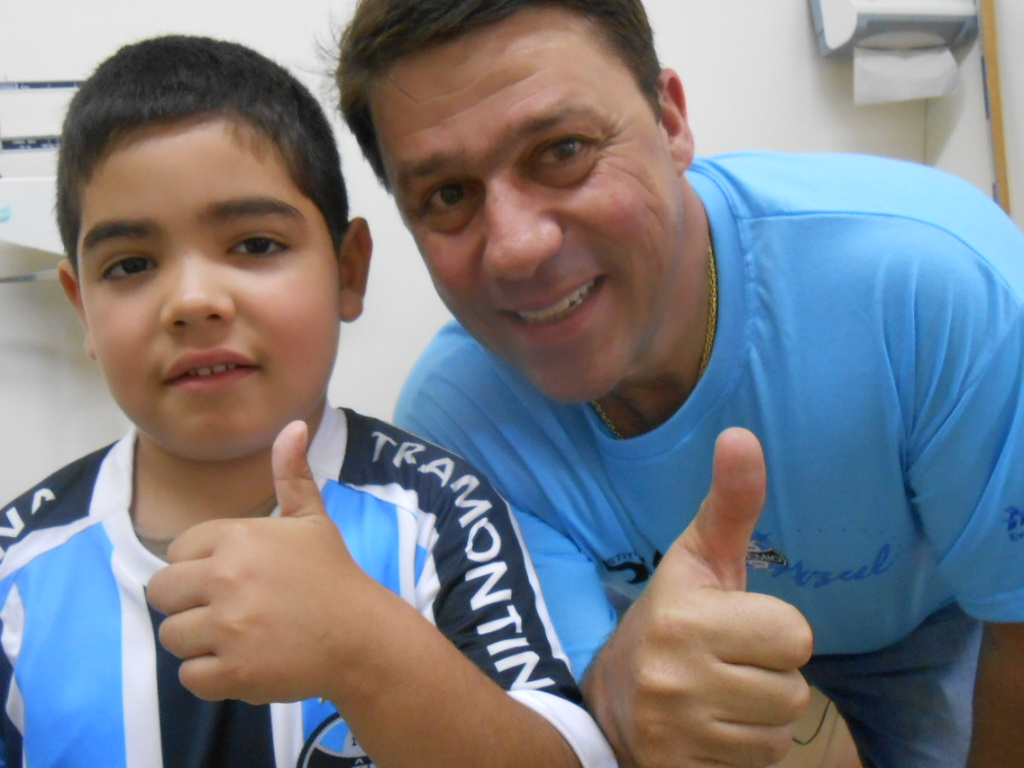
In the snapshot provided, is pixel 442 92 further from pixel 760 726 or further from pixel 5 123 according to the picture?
pixel 5 123

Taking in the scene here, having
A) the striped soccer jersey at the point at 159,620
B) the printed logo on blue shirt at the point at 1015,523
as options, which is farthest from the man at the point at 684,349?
the striped soccer jersey at the point at 159,620

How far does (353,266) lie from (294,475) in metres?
0.29

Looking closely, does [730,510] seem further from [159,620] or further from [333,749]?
[159,620]

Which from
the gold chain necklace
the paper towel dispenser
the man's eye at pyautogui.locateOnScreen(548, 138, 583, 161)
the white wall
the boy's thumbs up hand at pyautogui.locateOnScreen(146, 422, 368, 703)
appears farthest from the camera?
the paper towel dispenser

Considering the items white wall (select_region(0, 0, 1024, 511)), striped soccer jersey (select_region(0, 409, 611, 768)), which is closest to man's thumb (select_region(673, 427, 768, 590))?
striped soccer jersey (select_region(0, 409, 611, 768))

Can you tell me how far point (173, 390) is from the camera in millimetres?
593

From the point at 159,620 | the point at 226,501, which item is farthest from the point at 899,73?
the point at 159,620

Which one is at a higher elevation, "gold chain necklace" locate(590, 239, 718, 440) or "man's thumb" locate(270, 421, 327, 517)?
"gold chain necklace" locate(590, 239, 718, 440)

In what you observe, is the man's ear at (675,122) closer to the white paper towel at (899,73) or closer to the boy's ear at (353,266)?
the boy's ear at (353,266)

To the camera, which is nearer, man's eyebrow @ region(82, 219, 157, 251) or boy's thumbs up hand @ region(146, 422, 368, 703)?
boy's thumbs up hand @ region(146, 422, 368, 703)

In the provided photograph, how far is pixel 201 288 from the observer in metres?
0.57

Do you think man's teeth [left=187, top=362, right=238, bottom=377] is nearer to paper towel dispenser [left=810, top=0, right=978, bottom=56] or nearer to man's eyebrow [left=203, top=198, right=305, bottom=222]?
man's eyebrow [left=203, top=198, right=305, bottom=222]

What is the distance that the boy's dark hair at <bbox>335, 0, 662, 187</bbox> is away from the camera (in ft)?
2.10

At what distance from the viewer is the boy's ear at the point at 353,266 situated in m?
0.71
